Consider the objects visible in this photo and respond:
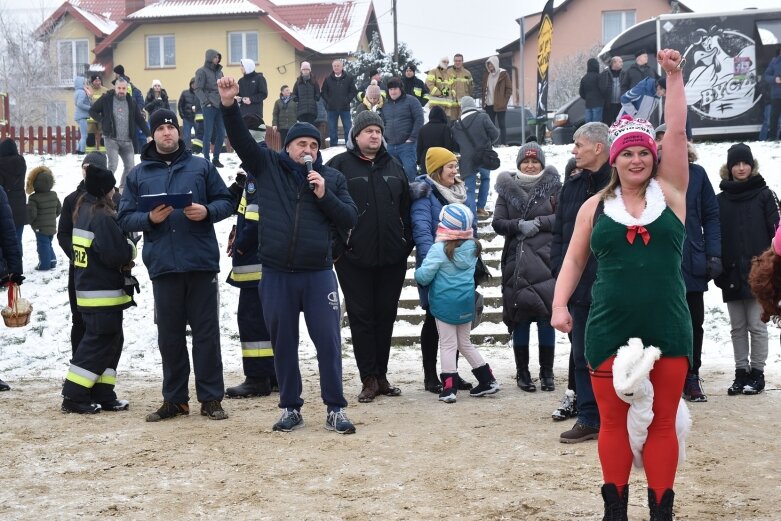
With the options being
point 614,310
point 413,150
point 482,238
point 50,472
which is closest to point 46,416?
point 50,472

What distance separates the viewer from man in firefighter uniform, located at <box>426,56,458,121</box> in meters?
19.8

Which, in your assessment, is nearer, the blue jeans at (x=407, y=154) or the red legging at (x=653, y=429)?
the red legging at (x=653, y=429)

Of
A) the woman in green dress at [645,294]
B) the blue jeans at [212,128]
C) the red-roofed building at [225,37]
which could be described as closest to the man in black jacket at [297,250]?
the woman in green dress at [645,294]

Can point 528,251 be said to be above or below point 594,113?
below

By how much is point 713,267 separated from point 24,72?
55.6m

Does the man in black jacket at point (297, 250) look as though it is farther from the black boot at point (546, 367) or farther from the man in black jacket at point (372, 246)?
the black boot at point (546, 367)

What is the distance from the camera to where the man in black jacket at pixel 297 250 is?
23.3ft

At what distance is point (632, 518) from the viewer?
514cm

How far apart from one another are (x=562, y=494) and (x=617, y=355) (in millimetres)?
1159

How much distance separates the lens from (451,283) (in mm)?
8414

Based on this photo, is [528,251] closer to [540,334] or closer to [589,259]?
[540,334]

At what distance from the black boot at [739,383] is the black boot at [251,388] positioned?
372cm

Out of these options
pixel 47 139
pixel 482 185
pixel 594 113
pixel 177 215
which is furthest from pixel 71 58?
pixel 177 215

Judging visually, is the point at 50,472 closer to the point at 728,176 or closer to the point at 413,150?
the point at 728,176
